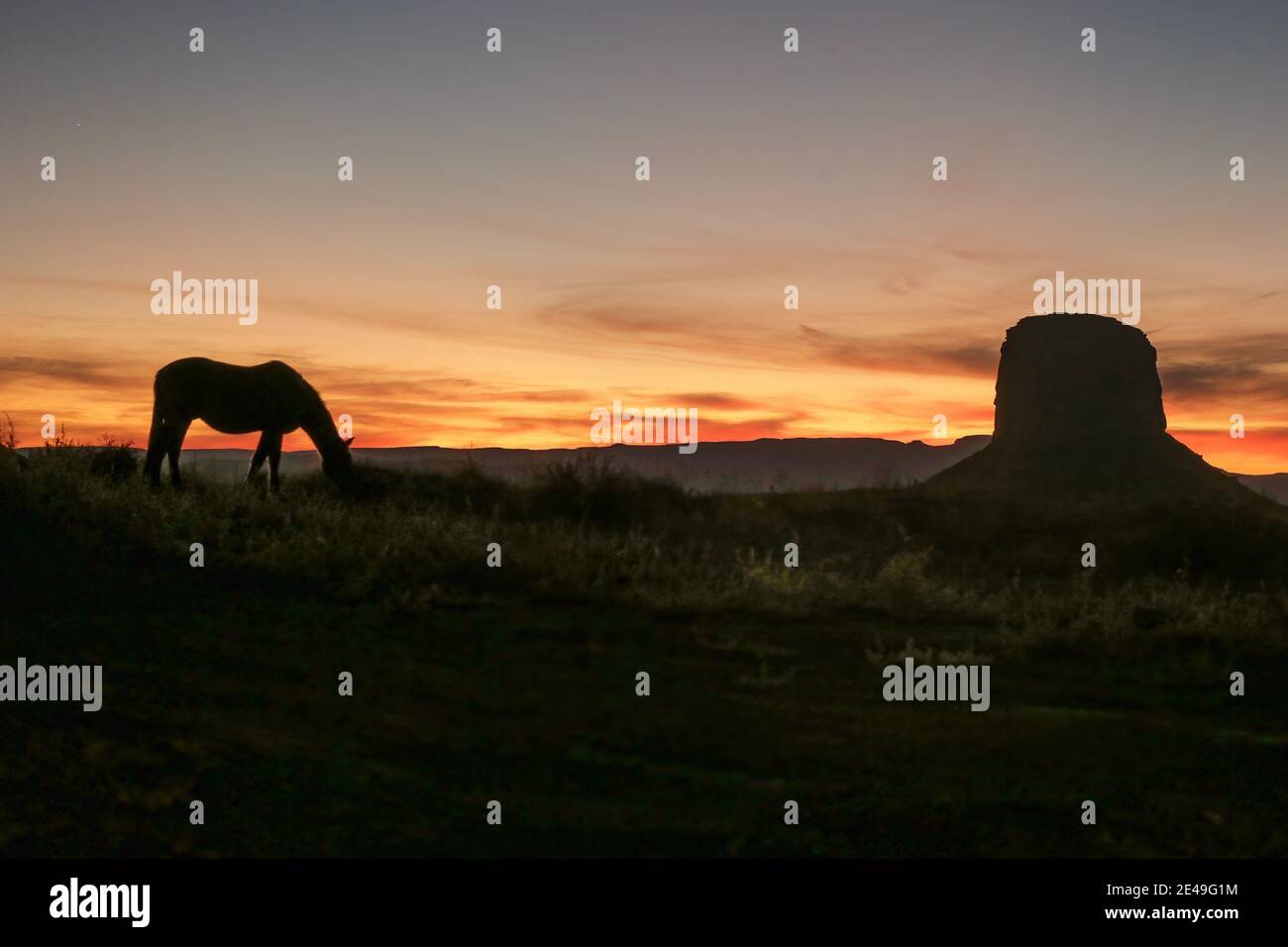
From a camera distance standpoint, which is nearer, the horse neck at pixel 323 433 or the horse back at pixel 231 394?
the horse back at pixel 231 394

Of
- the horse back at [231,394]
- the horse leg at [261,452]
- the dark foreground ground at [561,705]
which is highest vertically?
the horse back at [231,394]

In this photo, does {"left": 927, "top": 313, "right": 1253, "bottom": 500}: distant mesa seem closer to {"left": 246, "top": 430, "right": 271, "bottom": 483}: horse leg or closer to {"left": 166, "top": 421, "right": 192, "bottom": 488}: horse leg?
{"left": 246, "top": 430, "right": 271, "bottom": 483}: horse leg

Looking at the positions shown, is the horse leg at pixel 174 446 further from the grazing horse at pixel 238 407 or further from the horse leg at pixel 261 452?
the horse leg at pixel 261 452

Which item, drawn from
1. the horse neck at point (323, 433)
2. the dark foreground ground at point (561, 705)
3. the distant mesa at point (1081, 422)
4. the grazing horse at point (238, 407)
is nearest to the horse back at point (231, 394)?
the grazing horse at point (238, 407)

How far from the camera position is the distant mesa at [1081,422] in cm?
4669

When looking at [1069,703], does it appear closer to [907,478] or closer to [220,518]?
[220,518]

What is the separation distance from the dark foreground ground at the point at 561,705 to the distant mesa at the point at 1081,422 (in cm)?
3395

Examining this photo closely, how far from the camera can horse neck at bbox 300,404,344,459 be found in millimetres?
17641

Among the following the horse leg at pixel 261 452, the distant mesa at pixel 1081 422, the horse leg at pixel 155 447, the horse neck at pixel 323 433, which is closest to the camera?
the horse leg at pixel 155 447

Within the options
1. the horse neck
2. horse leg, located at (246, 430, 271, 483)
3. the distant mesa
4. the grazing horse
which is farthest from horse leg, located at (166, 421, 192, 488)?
the distant mesa

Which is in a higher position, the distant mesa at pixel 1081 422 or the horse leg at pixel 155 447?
the distant mesa at pixel 1081 422

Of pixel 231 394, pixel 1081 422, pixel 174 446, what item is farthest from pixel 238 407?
pixel 1081 422

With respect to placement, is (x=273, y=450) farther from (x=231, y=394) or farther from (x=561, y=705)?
(x=561, y=705)
